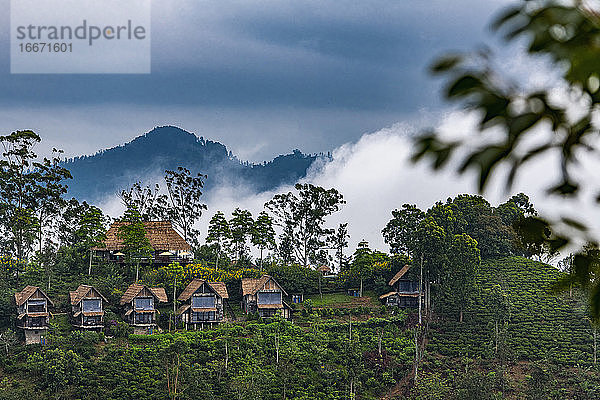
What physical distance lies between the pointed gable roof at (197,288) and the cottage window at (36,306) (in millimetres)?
4463

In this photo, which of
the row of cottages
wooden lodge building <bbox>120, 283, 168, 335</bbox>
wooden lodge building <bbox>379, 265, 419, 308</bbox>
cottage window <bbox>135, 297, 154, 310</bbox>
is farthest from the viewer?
wooden lodge building <bbox>379, 265, 419, 308</bbox>

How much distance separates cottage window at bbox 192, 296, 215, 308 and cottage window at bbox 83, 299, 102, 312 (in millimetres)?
3053

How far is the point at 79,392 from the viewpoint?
15.9 metres

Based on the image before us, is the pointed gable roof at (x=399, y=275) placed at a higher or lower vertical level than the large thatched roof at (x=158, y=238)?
lower

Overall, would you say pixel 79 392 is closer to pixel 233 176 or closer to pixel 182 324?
pixel 182 324

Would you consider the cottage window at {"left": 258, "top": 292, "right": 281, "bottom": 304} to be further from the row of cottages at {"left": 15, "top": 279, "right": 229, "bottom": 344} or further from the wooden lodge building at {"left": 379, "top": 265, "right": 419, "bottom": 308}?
the wooden lodge building at {"left": 379, "top": 265, "right": 419, "bottom": 308}

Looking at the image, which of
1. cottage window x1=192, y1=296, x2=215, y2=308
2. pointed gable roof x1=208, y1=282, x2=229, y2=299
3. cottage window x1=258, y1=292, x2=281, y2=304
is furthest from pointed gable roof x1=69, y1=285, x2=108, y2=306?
cottage window x1=258, y1=292, x2=281, y2=304

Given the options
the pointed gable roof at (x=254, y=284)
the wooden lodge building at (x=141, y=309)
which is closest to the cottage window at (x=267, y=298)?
the pointed gable roof at (x=254, y=284)

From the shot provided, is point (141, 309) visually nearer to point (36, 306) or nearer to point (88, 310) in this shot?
point (88, 310)

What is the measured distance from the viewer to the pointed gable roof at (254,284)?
23109mm

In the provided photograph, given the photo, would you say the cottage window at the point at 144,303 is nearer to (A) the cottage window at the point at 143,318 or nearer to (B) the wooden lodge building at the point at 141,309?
(B) the wooden lodge building at the point at 141,309

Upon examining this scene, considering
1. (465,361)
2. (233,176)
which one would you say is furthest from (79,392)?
(233,176)

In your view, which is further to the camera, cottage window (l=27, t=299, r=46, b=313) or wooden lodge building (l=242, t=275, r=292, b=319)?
wooden lodge building (l=242, t=275, r=292, b=319)

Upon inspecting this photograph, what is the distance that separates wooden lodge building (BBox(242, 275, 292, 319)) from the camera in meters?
22.7
